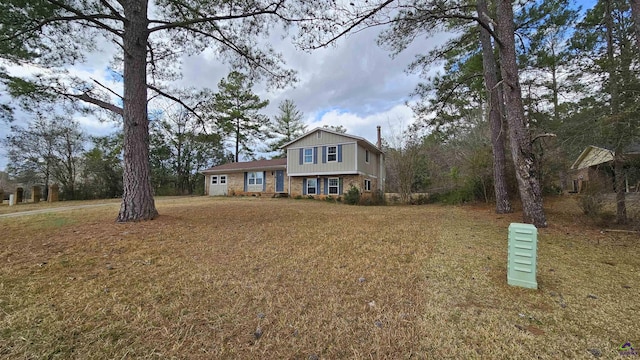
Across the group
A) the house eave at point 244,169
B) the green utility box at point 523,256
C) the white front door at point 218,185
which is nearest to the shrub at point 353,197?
the house eave at point 244,169

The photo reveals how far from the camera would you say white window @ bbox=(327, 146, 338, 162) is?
16453 mm

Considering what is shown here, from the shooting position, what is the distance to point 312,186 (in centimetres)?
1783

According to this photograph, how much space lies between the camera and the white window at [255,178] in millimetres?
20141

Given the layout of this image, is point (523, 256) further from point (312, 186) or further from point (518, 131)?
point (312, 186)

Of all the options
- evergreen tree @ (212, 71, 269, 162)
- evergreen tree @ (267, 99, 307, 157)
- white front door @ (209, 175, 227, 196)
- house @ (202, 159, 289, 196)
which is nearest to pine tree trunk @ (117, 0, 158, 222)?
house @ (202, 159, 289, 196)

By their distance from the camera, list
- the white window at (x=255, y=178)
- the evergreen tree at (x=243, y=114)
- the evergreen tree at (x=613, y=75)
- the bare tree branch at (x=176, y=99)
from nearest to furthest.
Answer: the evergreen tree at (x=613, y=75) < the bare tree branch at (x=176, y=99) < the white window at (x=255, y=178) < the evergreen tree at (x=243, y=114)

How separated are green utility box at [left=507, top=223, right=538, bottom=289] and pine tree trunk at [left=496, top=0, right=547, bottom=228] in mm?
3781

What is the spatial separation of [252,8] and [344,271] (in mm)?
6368

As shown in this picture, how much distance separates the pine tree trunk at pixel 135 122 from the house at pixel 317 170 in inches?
449

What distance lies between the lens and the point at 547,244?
14.6ft

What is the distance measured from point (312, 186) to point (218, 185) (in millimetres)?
9100

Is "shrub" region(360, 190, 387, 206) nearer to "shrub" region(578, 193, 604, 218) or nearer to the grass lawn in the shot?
"shrub" region(578, 193, 604, 218)

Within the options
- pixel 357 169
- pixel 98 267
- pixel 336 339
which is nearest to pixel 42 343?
pixel 98 267

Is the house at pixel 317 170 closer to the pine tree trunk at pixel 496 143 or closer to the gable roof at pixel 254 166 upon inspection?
the gable roof at pixel 254 166
